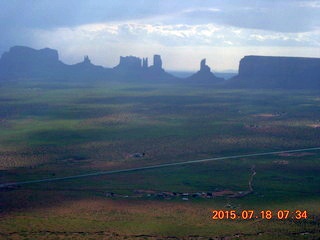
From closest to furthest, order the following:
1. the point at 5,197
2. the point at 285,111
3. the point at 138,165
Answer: the point at 5,197 → the point at 138,165 → the point at 285,111

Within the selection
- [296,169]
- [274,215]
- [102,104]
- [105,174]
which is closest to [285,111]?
[102,104]

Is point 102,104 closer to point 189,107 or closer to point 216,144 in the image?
point 189,107

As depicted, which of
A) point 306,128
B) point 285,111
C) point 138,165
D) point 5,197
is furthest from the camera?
point 285,111

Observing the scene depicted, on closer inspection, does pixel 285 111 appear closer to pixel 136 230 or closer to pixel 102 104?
pixel 102 104

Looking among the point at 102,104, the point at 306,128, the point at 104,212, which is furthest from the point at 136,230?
the point at 102,104

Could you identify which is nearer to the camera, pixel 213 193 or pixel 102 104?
pixel 213 193

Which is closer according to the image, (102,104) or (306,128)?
(306,128)
